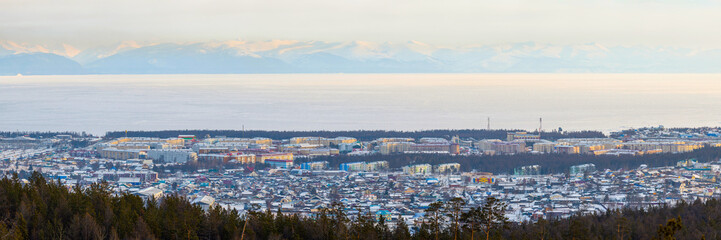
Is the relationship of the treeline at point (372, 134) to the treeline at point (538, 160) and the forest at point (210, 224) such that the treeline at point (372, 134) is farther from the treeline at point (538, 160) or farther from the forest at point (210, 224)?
the forest at point (210, 224)

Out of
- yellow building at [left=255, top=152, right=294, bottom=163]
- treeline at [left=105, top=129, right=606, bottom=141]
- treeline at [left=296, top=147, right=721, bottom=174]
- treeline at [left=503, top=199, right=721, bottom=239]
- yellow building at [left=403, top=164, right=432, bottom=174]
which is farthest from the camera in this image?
treeline at [left=105, top=129, right=606, bottom=141]

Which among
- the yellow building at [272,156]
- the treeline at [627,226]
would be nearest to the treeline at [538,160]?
the yellow building at [272,156]

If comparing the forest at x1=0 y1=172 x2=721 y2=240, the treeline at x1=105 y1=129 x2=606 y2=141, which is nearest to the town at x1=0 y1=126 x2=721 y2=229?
the treeline at x1=105 y1=129 x2=606 y2=141

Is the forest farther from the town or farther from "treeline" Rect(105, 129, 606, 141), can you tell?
"treeline" Rect(105, 129, 606, 141)

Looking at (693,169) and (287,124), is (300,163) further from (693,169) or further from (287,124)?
(287,124)

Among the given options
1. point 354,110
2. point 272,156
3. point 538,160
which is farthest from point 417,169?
point 354,110

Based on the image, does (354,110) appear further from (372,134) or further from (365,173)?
(365,173)
